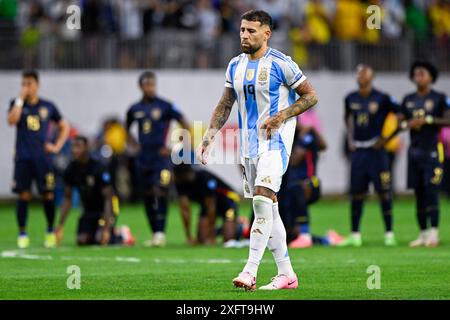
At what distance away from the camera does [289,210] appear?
61.6 feet

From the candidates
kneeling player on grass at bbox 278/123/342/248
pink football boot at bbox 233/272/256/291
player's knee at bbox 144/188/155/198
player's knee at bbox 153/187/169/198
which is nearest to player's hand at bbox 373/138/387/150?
kneeling player on grass at bbox 278/123/342/248

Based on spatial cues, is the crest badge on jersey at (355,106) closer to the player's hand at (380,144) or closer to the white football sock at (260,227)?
the player's hand at (380,144)

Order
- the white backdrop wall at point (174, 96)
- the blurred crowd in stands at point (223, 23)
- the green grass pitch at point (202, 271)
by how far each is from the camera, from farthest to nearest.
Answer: the white backdrop wall at point (174, 96)
the blurred crowd in stands at point (223, 23)
the green grass pitch at point (202, 271)

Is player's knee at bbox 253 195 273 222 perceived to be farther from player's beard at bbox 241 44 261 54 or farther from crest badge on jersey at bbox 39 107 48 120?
crest badge on jersey at bbox 39 107 48 120

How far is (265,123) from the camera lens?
37.6ft

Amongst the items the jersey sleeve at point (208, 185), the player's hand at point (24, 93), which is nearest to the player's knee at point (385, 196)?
the jersey sleeve at point (208, 185)

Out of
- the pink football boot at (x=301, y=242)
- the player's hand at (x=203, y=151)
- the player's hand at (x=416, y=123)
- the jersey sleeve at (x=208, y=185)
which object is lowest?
the pink football boot at (x=301, y=242)

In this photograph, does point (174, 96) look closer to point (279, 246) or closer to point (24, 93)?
point (24, 93)

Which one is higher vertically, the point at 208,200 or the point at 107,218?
the point at 208,200

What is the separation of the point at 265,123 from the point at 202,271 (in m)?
2.91

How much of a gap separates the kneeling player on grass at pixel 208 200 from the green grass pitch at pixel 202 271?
0.53 m

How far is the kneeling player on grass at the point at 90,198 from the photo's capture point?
63.5 feet

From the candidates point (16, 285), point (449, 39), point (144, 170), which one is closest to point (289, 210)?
point (144, 170)

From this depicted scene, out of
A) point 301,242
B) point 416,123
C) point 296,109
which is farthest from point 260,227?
point 301,242
